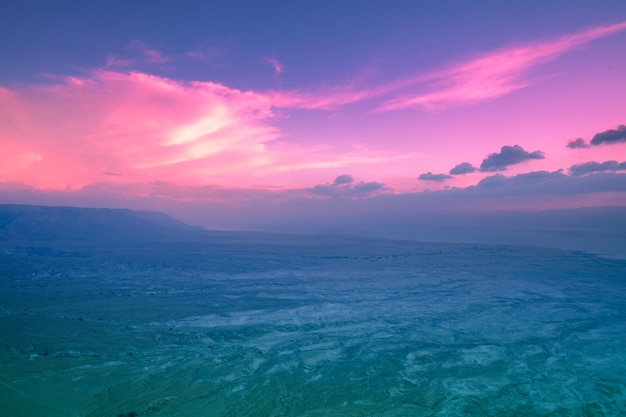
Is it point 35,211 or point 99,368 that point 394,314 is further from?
point 35,211

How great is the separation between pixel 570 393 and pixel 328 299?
41.3 feet

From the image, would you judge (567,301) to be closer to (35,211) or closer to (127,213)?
(35,211)

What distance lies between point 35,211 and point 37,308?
7788 cm

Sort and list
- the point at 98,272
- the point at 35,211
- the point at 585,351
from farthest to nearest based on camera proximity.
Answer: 1. the point at 35,211
2. the point at 98,272
3. the point at 585,351

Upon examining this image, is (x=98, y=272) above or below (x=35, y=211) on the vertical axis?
below

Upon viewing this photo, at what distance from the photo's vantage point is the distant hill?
63.2 meters

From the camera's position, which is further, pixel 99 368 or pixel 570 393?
pixel 99 368

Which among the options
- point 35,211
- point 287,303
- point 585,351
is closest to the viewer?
point 585,351

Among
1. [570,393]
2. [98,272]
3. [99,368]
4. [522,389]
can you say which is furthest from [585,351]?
[98,272]

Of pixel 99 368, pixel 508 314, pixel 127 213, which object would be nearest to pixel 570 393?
pixel 508 314

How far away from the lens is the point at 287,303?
19469 mm

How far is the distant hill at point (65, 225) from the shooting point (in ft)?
208

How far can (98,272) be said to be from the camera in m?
29.0

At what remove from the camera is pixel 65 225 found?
2985 inches
